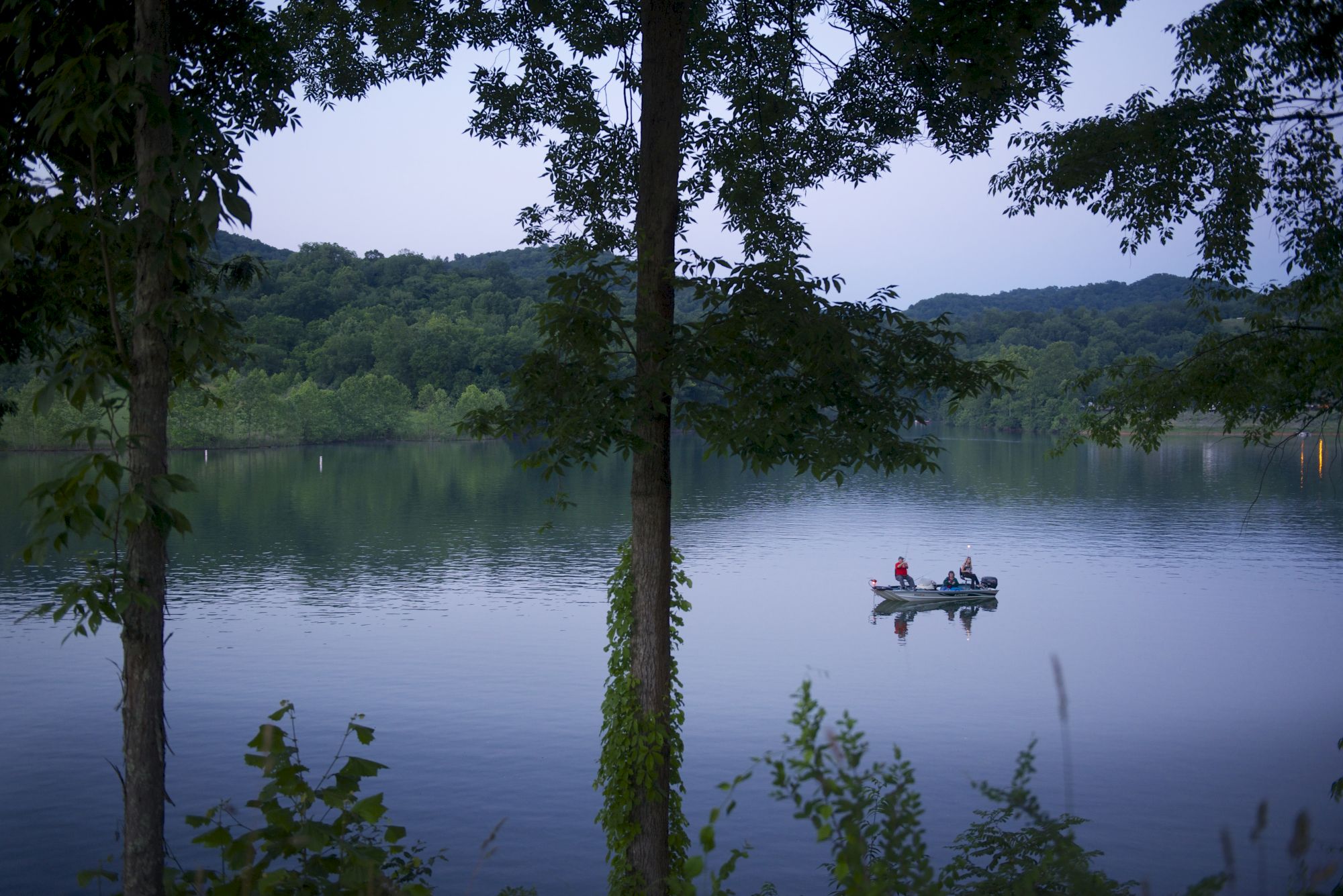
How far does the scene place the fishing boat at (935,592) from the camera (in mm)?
38312

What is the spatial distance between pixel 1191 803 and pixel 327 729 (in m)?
16.2

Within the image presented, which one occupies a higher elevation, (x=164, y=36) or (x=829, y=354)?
(x=164, y=36)

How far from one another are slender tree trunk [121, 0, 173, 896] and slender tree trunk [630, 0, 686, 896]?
4720 mm

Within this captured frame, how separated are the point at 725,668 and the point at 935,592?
12880 mm

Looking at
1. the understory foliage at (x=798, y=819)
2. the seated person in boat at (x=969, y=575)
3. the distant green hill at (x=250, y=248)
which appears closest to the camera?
the understory foliage at (x=798, y=819)

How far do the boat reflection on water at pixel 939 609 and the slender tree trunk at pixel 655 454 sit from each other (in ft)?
91.6

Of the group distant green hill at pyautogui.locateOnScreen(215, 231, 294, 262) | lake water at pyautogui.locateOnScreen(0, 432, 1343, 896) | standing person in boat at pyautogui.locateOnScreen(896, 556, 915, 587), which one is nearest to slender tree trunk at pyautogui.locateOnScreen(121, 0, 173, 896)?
lake water at pyautogui.locateOnScreen(0, 432, 1343, 896)

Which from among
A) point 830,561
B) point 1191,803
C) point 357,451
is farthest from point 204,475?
point 1191,803

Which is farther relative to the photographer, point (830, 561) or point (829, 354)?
point (830, 561)

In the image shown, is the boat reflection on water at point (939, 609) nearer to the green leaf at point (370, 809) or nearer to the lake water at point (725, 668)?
the lake water at point (725, 668)

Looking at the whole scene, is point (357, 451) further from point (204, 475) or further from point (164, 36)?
point (164, 36)

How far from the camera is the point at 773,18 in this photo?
11.9 metres

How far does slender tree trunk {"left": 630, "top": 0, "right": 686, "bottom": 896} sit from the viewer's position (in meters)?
9.44

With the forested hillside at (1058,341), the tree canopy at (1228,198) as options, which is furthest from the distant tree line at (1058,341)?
the tree canopy at (1228,198)
